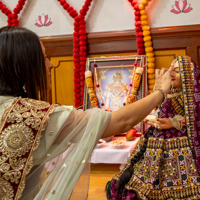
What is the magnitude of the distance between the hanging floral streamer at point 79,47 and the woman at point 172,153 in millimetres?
1313

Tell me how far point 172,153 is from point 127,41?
1.61m

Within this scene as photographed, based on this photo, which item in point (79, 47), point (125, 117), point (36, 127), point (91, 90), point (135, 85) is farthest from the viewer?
point (79, 47)

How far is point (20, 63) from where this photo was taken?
104cm

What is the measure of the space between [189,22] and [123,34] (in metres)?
0.77

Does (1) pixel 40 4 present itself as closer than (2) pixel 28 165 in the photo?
No

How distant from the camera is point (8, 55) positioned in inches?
40.4

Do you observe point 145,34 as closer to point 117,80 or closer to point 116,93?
point 117,80

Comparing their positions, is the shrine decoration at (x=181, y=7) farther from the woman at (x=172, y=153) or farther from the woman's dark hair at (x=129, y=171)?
the woman's dark hair at (x=129, y=171)

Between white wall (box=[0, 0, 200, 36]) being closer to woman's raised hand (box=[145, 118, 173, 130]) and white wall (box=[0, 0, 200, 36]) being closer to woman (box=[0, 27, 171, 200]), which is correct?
woman's raised hand (box=[145, 118, 173, 130])

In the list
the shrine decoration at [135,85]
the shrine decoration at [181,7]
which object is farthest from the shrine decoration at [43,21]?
the shrine decoration at [181,7]

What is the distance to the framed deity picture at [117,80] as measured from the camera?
2.94 metres

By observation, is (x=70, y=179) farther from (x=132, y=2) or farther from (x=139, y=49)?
(x=132, y=2)

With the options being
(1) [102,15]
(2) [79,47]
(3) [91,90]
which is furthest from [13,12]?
(3) [91,90]

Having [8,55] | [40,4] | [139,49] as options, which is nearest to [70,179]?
[8,55]
